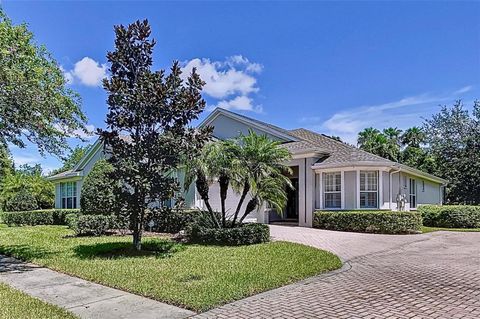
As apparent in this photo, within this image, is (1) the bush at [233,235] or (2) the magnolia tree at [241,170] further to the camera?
(2) the magnolia tree at [241,170]

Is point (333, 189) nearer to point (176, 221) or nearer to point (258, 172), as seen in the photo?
point (258, 172)

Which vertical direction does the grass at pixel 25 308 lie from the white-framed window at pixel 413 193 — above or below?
below

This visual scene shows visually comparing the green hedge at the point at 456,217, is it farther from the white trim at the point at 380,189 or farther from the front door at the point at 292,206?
the front door at the point at 292,206

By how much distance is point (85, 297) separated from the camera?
22.2 ft

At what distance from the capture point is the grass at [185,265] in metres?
6.96

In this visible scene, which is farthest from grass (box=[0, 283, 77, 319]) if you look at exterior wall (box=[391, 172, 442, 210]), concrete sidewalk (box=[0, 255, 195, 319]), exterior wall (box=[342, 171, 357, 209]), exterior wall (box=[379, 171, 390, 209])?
exterior wall (box=[391, 172, 442, 210])

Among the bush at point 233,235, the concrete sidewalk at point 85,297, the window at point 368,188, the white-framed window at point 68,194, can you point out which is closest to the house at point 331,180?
the window at point 368,188

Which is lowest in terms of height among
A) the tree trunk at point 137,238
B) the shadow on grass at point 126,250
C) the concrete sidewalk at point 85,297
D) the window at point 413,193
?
the shadow on grass at point 126,250

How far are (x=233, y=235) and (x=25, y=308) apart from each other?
7.72m

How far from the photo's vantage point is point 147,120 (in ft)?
36.4

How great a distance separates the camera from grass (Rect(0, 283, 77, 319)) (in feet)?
18.4

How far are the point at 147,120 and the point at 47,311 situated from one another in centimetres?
630

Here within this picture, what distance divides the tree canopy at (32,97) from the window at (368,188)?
13406 mm

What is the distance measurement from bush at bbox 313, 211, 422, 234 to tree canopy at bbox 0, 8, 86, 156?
40.6 feet
